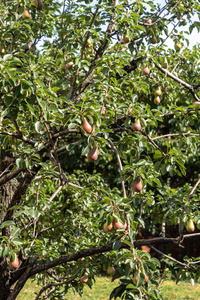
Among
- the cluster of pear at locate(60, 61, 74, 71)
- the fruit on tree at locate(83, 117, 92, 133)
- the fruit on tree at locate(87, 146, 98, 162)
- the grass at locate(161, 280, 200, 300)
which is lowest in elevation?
the grass at locate(161, 280, 200, 300)

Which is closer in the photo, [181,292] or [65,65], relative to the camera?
[65,65]

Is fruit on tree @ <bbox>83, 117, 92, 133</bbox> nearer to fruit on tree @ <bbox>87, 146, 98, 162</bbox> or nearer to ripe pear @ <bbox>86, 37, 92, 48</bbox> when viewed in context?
fruit on tree @ <bbox>87, 146, 98, 162</bbox>

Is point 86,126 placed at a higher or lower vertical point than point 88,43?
lower

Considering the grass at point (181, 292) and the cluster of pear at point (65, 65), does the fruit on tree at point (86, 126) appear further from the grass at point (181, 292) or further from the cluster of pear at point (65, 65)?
the grass at point (181, 292)

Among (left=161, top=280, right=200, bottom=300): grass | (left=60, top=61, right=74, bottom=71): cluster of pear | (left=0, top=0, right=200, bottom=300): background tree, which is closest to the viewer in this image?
(left=0, top=0, right=200, bottom=300): background tree

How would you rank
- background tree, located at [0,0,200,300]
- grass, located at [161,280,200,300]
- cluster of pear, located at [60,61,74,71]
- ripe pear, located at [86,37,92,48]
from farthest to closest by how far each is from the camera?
grass, located at [161,280,200,300]
cluster of pear, located at [60,61,74,71]
ripe pear, located at [86,37,92,48]
background tree, located at [0,0,200,300]

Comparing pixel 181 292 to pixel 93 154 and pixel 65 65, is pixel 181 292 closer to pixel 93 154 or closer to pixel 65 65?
pixel 65 65

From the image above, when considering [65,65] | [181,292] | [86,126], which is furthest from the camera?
[181,292]

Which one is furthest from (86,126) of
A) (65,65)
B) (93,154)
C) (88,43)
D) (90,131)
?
(65,65)

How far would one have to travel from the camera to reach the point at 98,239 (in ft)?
10.1

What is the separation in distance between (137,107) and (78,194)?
1.19m

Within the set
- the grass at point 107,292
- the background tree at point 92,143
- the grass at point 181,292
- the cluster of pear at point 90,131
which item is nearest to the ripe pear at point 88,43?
the background tree at point 92,143

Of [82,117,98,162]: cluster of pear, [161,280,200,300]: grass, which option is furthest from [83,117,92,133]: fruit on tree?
[161,280,200,300]: grass

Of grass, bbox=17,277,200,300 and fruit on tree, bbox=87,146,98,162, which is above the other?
fruit on tree, bbox=87,146,98,162
